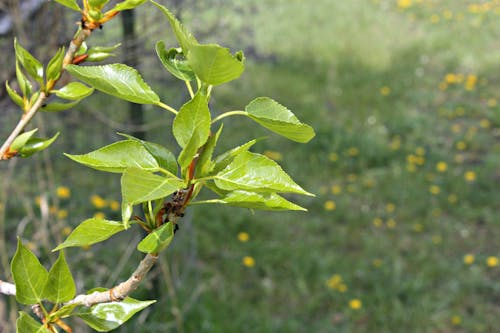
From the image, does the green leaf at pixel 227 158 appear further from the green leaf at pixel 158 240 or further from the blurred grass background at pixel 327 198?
the blurred grass background at pixel 327 198

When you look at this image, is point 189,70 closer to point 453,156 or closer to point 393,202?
point 393,202

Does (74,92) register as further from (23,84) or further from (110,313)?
(110,313)

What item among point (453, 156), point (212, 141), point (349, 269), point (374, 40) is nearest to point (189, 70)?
point (212, 141)

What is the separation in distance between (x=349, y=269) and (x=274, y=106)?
3.24 meters

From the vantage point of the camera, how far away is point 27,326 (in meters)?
0.48

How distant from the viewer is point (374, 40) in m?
6.78

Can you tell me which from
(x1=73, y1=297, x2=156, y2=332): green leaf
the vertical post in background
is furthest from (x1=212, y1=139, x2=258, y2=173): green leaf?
the vertical post in background

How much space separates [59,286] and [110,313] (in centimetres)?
5

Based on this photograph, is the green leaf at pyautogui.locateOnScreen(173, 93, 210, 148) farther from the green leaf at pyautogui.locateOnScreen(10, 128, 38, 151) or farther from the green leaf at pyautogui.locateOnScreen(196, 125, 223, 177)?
the green leaf at pyautogui.locateOnScreen(10, 128, 38, 151)

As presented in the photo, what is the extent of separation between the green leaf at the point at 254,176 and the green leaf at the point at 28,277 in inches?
6.9

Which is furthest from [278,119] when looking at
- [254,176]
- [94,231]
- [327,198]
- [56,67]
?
[327,198]

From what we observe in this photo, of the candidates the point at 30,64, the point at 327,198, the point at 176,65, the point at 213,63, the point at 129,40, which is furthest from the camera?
the point at 327,198

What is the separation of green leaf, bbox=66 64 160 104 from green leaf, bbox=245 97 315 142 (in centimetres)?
8

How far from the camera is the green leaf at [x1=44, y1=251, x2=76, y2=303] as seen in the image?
514 millimetres
